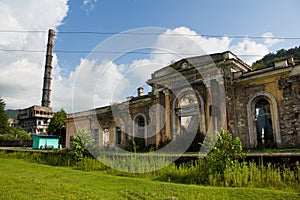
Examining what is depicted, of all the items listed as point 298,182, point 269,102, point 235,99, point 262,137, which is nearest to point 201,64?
point 235,99

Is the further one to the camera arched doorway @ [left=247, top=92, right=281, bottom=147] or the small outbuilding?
the small outbuilding

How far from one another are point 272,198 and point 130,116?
688 inches

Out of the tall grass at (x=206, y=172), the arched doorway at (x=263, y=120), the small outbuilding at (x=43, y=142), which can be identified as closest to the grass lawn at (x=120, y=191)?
the tall grass at (x=206, y=172)

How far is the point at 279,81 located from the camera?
13.5m

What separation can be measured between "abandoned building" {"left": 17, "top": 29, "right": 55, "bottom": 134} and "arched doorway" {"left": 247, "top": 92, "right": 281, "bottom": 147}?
128 feet

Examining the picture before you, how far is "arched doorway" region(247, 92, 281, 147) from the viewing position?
13.5 meters

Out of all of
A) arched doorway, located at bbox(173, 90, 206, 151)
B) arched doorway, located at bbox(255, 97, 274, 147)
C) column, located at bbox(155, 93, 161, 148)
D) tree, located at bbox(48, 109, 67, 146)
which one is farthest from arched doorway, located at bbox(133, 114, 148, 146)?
tree, located at bbox(48, 109, 67, 146)

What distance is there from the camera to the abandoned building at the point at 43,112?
4442cm

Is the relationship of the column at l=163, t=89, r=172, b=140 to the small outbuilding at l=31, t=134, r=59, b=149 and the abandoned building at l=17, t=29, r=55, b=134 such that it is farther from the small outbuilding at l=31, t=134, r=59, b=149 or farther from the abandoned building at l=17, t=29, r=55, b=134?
the abandoned building at l=17, t=29, r=55, b=134

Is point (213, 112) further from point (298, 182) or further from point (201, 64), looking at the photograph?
point (298, 182)

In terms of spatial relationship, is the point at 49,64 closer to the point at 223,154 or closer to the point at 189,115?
the point at 189,115

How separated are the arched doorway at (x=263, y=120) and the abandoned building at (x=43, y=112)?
128ft

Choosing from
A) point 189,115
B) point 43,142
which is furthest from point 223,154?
point 43,142

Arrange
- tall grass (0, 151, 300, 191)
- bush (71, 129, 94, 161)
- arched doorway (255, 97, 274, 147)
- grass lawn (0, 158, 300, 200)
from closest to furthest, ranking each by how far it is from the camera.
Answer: grass lawn (0, 158, 300, 200)
tall grass (0, 151, 300, 191)
bush (71, 129, 94, 161)
arched doorway (255, 97, 274, 147)
